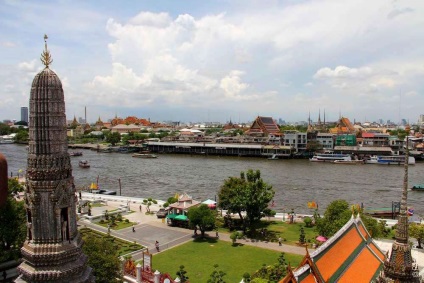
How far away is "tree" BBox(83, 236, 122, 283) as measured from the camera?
58.5 ft

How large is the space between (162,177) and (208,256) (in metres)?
42.2

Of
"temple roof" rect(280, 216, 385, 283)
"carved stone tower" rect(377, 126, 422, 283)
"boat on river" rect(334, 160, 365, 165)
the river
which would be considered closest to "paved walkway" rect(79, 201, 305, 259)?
"temple roof" rect(280, 216, 385, 283)

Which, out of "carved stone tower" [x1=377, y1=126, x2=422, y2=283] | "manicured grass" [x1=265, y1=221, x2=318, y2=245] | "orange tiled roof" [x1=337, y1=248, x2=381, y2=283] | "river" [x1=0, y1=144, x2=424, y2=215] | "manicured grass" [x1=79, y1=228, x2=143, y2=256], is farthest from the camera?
"river" [x1=0, y1=144, x2=424, y2=215]

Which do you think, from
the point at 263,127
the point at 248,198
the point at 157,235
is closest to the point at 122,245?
the point at 157,235

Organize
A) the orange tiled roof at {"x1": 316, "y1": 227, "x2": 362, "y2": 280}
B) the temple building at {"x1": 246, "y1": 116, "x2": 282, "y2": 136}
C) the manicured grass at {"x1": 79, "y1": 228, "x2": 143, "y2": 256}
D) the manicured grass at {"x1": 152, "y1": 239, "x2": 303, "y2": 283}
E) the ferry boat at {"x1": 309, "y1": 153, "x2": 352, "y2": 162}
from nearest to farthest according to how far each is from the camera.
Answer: the orange tiled roof at {"x1": 316, "y1": 227, "x2": 362, "y2": 280}, the manicured grass at {"x1": 152, "y1": 239, "x2": 303, "y2": 283}, the manicured grass at {"x1": 79, "y1": 228, "x2": 143, "y2": 256}, the ferry boat at {"x1": 309, "y1": 153, "x2": 352, "y2": 162}, the temple building at {"x1": 246, "y1": 116, "x2": 282, "y2": 136}

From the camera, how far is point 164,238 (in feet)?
98.2

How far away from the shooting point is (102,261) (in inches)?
710

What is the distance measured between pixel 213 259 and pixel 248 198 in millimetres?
7664

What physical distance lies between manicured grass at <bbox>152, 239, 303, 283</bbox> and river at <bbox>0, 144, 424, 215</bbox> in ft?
53.5

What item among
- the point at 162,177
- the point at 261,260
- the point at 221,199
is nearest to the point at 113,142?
the point at 162,177

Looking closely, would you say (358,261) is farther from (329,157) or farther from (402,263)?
(329,157)

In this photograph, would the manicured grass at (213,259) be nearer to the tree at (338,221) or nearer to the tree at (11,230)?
the tree at (338,221)

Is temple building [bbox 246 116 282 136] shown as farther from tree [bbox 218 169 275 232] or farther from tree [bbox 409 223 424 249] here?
tree [bbox 409 223 424 249]

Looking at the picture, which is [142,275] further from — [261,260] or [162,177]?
[162,177]
